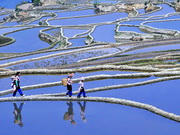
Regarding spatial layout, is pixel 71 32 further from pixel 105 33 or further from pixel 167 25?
pixel 167 25

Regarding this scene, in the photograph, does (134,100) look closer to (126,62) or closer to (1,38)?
(126,62)

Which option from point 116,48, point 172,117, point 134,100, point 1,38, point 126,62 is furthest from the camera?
point 1,38

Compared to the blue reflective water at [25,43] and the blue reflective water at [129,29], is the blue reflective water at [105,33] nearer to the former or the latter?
the blue reflective water at [129,29]

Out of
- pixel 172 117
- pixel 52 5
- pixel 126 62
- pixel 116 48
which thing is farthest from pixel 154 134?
pixel 52 5

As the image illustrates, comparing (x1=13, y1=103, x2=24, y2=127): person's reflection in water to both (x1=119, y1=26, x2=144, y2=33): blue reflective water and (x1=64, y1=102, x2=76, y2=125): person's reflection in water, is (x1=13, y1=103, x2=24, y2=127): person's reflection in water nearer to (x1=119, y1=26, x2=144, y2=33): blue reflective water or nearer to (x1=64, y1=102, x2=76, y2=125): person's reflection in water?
(x1=64, y1=102, x2=76, y2=125): person's reflection in water

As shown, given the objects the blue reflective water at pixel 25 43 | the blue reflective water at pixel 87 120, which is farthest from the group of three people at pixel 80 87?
the blue reflective water at pixel 25 43
